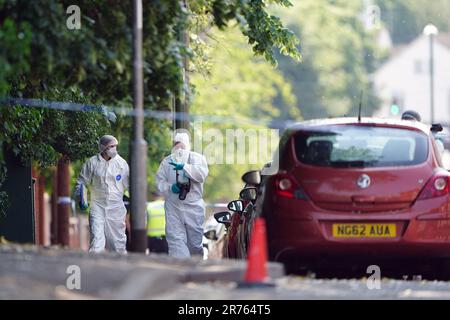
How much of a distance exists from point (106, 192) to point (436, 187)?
6281mm

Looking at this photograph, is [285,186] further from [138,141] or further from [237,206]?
[237,206]

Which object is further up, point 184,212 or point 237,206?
point 237,206

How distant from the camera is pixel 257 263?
40.7 feet

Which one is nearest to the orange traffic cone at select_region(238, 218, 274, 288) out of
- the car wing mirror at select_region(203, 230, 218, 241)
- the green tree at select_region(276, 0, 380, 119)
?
the car wing mirror at select_region(203, 230, 218, 241)

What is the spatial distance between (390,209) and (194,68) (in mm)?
8836

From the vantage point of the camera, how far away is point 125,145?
2914cm

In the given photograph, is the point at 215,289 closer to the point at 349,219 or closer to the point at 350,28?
the point at 349,219

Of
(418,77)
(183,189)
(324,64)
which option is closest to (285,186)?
(183,189)

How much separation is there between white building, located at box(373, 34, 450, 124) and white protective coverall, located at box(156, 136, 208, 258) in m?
90.4

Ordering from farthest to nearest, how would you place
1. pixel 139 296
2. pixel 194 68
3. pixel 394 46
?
pixel 394 46, pixel 194 68, pixel 139 296

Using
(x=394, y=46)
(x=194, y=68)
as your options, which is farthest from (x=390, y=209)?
(x=394, y=46)

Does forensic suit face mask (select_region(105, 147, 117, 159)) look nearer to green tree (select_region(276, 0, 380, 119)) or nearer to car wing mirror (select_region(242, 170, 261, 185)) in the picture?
car wing mirror (select_region(242, 170, 261, 185))

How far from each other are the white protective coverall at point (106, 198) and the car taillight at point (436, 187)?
241 inches

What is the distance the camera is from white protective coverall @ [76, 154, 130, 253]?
66.0 ft
